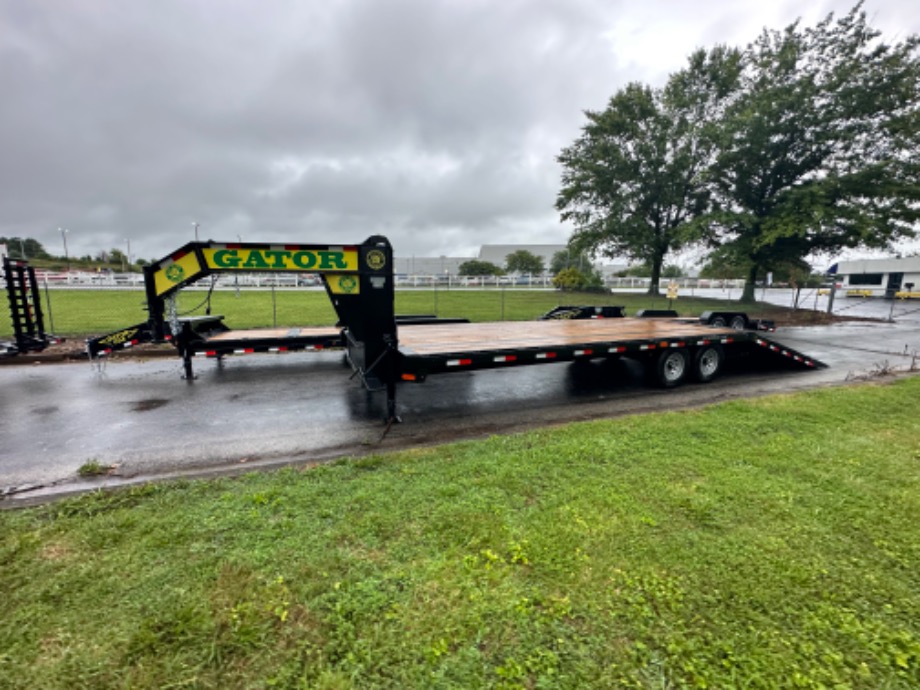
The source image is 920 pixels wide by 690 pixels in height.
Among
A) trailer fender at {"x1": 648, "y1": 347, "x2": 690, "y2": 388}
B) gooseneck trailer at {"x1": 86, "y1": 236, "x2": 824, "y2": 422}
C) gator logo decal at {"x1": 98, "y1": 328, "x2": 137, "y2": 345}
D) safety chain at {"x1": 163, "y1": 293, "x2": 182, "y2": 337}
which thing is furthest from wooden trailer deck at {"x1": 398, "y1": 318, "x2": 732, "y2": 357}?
gator logo decal at {"x1": 98, "y1": 328, "x2": 137, "y2": 345}

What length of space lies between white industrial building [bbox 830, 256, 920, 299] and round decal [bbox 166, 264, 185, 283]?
192 feet

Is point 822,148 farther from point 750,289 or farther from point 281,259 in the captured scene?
point 281,259

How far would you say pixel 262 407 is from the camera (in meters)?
6.39

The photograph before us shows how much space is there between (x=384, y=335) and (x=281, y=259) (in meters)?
1.59

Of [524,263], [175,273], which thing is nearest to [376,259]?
[175,273]

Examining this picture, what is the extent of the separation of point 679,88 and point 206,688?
38.8 meters

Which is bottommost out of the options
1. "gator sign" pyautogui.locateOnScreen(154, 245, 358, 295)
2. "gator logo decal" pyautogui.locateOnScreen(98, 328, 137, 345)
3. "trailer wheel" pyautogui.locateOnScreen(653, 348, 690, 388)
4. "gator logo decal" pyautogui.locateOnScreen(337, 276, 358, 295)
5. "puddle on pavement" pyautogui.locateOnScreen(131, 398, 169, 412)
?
"puddle on pavement" pyautogui.locateOnScreen(131, 398, 169, 412)

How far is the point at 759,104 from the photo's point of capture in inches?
947

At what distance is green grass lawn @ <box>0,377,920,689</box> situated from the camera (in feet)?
6.44

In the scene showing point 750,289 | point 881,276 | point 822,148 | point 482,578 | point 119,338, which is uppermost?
point 822,148

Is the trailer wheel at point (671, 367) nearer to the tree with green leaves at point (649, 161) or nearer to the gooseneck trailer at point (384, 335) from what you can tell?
the gooseneck trailer at point (384, 335)

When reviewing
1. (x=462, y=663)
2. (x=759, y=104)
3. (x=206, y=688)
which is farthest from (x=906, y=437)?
(x=759, y=104)

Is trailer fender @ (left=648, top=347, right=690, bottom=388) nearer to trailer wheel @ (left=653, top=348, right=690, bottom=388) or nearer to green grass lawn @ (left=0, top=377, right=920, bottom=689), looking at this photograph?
trailer wheel @ (left=653, top=348, right=690, bottom=388)

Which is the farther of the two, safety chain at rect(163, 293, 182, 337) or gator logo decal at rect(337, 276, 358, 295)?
safety chain at rect(163, 293, 182, 337)
